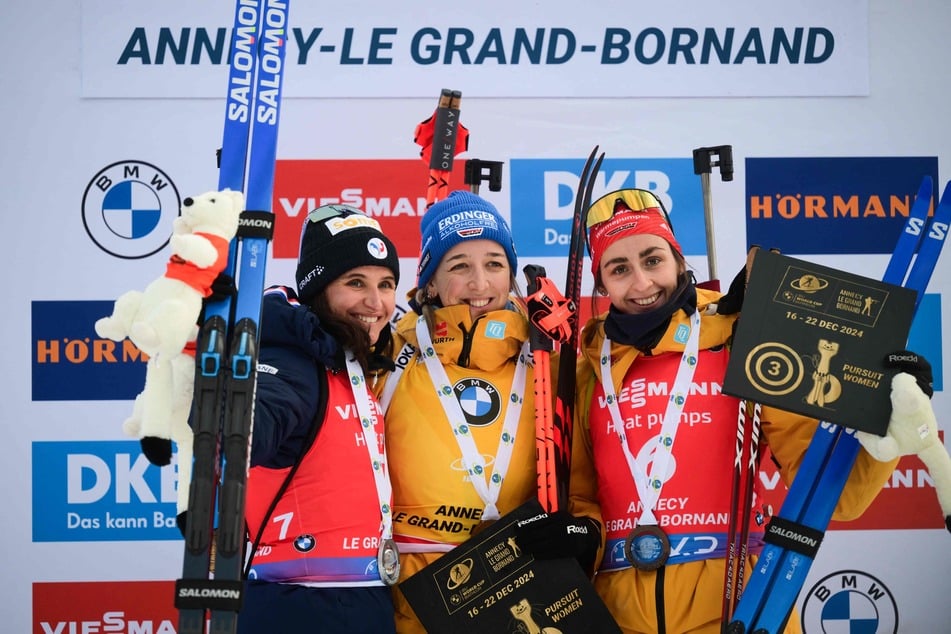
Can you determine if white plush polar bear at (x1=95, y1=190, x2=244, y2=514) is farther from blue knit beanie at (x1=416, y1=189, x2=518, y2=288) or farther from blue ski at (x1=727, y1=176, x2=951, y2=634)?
blue ski at (x1=727, y1=176, x2=951, y2=634)

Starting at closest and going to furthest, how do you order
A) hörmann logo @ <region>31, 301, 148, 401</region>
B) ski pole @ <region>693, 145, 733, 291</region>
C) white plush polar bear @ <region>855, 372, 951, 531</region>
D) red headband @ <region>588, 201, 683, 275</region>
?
white plush polar bear @ <region>855, 372, 951, 531</region> → red headband @ <region>588, 201, 683, 275</region> → ski pole @ <region>693, 145, 733, 291</region> → hörmann logo @ <region>31, 301, 148, 401</region>

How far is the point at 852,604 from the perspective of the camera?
4.13 metres

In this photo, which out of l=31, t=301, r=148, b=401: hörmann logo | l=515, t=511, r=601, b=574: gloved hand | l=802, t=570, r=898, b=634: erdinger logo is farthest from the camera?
l=802, t=570, r=898, b=634: erdinger logo

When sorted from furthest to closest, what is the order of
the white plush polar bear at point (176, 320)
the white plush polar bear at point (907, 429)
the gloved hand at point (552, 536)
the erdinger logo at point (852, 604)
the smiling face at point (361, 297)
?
the erdinger logo at point (852, 604) < the smiling face at point (361, 297) < the gloved hand at point (552, 536) < the white plush polar bear at point (907, 429) < the white plush polar bear at point (176, 320)

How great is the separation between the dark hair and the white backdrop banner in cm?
161

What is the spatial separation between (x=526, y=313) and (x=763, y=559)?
92 centimetres

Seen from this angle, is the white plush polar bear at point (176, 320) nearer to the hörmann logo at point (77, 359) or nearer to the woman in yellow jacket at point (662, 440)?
the woman in yellow jacket at point (662, 440)

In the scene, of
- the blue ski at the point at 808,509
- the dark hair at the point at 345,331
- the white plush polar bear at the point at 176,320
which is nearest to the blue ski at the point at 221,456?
the white plush polar bear at the point at 176,320

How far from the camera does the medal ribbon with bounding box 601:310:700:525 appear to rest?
8.51ft

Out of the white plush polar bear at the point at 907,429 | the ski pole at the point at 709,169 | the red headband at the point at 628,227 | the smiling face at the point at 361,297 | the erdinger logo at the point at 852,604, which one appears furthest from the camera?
the erdinger logo at the point at 852,604

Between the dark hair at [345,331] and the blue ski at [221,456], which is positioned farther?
the dark hair at [345,331]

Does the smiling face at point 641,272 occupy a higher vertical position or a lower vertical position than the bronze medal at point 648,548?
higher

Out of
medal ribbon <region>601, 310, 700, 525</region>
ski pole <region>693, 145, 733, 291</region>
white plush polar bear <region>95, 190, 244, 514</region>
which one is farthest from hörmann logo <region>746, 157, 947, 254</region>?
white plush polar bear <region>95, 190, 244, 514</region>

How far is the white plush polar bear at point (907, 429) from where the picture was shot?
2.19 meters
